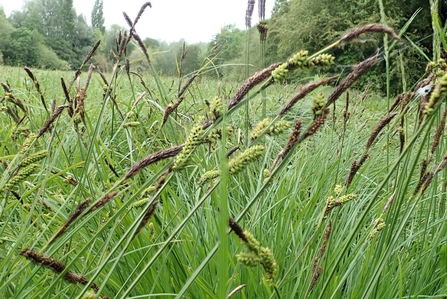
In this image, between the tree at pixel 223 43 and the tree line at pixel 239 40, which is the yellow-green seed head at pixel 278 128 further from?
the tree at pixel 223 43

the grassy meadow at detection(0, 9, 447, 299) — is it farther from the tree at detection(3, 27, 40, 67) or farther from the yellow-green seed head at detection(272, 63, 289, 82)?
the tree at detection(3, 27, 40, 67)

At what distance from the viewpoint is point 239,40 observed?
47.2 feet

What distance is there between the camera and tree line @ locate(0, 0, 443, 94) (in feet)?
8.24

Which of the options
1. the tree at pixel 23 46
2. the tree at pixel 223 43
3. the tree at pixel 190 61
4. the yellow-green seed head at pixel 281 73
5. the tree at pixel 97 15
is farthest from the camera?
the tree at pixel 97 15

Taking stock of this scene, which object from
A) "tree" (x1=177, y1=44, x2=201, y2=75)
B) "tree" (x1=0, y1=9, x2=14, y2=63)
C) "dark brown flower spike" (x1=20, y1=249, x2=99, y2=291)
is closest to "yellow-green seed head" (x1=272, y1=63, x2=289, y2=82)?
"dark brown flower spike" (x1=20, y1=249, x2=99, y2=291)

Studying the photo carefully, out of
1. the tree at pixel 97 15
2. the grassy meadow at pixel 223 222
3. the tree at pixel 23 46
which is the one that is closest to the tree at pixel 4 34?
the tree at pixel 23 46

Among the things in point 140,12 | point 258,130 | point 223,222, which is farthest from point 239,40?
point 223,222

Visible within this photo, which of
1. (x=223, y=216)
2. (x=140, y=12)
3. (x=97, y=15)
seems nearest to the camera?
(x=223, y=216)

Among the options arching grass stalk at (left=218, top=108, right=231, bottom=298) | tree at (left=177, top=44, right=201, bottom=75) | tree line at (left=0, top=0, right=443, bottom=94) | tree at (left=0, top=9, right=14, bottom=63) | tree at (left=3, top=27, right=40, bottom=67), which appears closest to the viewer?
arching grass stalk at (left=218, top=108, right=231, bottom=298)

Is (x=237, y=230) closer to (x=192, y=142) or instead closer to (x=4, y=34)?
(x=192, y=142)

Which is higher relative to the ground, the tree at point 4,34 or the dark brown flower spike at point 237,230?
the tree at point 4,34

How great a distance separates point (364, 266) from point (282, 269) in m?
0.24

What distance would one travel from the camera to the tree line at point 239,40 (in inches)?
98.8

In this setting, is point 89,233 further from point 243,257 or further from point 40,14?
point 40,14
